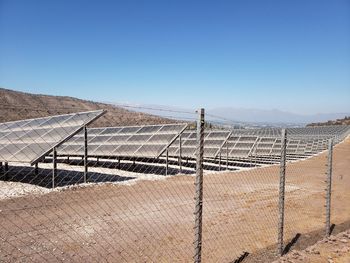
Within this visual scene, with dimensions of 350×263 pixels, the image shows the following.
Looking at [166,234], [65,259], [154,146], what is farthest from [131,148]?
[65,259]

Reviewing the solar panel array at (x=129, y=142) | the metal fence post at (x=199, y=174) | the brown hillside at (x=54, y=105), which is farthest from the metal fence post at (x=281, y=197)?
the brown hillside at (x=54, y=105)

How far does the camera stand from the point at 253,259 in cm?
650

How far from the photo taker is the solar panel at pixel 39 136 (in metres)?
13.2

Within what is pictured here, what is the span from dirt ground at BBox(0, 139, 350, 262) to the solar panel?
1825 mm

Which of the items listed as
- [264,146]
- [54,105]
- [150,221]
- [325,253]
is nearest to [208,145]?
[264,146]

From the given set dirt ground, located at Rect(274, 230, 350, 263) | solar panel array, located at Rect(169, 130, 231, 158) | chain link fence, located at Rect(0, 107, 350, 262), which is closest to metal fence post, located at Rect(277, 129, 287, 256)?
chain link fence, located at Rect(0, 107, 350, 262)

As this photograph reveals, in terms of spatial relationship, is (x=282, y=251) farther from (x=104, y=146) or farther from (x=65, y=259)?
(x=104, y=146)

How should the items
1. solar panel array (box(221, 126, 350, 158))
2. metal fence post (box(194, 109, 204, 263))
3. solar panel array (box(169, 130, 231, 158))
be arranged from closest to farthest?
metal fence post (box(194, 109, 204, 263)) < solar panel array (box(169, 130, 231, 158)) < solar panel array (box(221, 126, 350, 158))

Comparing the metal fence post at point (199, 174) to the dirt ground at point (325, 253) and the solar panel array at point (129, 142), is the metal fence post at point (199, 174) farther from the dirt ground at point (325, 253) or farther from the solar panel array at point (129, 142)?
the solar panel array at point (129, 142)

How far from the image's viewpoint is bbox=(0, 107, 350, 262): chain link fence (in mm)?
6684

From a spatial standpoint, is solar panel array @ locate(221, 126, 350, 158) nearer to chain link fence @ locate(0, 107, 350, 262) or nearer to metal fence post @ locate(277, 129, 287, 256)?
chain link fence @ locate(0, 107, 350, 262)

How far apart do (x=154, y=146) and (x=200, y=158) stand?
13841 mm

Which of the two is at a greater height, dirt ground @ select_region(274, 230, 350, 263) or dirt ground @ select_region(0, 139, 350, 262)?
dirt ground @ select_region(274, 230, 350, 263)

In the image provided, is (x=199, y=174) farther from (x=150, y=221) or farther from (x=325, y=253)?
(x=150, y=221)
